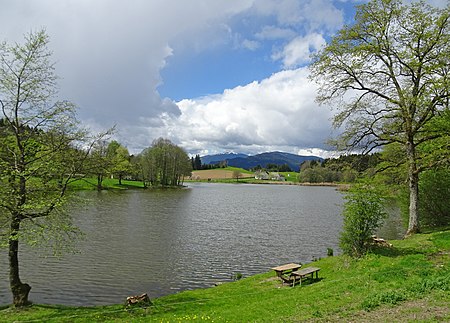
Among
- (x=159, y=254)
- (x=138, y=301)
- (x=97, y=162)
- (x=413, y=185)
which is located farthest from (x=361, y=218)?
A: (x=159, y=254)

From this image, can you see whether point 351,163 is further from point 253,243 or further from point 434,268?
point 253,243

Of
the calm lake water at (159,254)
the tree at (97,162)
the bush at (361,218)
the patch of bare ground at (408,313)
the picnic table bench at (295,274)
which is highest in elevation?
the tree at (97,162)

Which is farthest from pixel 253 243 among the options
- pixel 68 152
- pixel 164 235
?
pixel 68 152

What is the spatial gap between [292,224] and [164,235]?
18.1m

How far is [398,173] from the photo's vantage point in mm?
26016

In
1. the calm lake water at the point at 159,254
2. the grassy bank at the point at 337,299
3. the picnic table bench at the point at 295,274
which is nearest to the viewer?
the grassy bank at the point at 337,299

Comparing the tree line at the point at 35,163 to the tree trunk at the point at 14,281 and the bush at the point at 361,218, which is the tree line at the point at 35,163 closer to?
the tree trunk at the point at 14,281

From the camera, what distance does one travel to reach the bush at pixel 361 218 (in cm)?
1681

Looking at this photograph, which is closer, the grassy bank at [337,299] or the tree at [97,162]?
the grassy bank at [337,299]

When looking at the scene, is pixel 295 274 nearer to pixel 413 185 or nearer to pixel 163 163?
pixel 413 185

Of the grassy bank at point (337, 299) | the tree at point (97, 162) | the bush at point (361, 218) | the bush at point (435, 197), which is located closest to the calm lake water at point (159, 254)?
the tree at point (97, 162)

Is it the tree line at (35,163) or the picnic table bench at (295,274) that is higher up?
the tree line at (35,163)

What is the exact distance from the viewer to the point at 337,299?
11164 mm

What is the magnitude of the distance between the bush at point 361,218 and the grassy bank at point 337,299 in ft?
2.36
